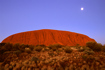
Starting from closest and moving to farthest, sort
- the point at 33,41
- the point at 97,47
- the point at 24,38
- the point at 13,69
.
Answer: the point at 13,69, the point at 97,47, the point at 33,41, the point at 24,38

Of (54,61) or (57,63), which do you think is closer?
(57,63)

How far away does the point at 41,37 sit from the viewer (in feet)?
94.0

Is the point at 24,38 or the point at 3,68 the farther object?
the point at 24,38

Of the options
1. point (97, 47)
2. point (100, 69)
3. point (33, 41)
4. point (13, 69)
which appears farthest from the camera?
point (33, 41)

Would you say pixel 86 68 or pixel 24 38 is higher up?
pixel 86 68

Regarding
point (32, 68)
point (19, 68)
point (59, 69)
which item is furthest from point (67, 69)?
point (19, 68)

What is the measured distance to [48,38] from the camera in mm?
28234

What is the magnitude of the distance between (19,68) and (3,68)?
97 cm

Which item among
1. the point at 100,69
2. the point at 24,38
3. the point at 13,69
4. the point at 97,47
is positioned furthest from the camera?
the point at 24,38

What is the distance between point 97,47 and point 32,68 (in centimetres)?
741

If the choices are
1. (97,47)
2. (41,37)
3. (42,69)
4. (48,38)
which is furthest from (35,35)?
(42,69)

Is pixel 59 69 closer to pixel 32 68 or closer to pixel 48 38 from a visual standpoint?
pixel 32 68

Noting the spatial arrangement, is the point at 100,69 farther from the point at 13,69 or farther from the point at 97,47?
the point at 97,47

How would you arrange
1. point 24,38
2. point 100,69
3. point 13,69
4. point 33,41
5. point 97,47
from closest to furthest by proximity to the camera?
point 100,69 < point 13,69 < point 97,47 < point 33,41 < point 24,38
